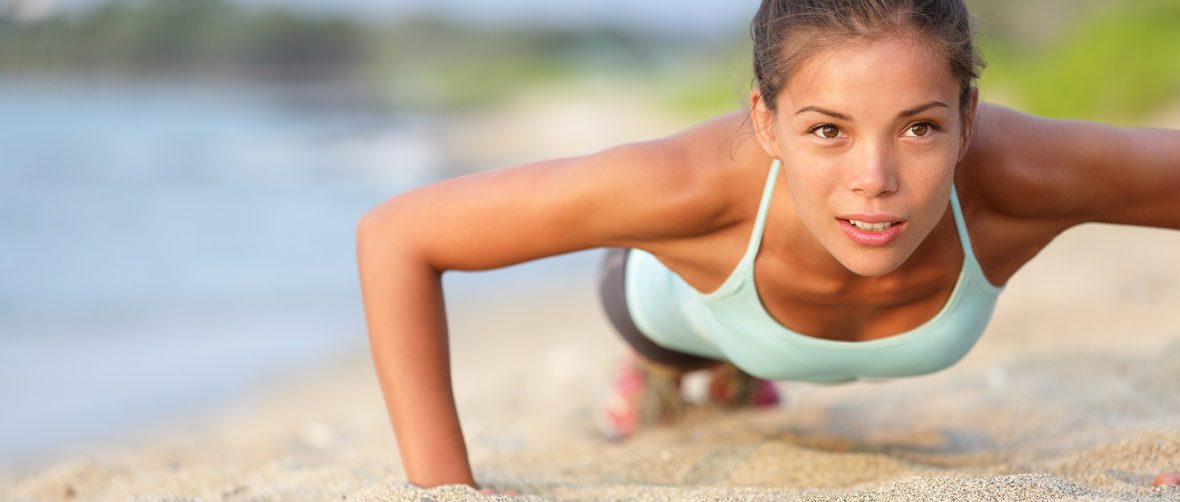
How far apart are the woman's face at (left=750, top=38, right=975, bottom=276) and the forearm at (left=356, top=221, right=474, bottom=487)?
863 mm

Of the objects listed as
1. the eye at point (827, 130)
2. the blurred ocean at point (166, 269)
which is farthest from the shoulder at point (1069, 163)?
the blurred ocean at point (166, 269)

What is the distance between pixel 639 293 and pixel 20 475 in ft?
8.06

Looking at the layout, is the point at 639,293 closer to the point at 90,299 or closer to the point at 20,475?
the point at 20,475

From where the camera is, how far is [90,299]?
27.2ft

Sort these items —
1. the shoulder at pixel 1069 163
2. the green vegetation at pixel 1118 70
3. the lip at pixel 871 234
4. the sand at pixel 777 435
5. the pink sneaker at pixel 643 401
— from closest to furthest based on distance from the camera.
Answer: the lip at pixel 871 234
the shoulder at pixel 1069 163
the sand at pixel 777 435
the pink sneaker at pixel 643 401
the green vegetation at pixel 1118 70

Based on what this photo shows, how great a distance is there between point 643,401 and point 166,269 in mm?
6644

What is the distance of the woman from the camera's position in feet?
6.81

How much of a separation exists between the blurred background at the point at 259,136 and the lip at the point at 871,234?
478 millimetres

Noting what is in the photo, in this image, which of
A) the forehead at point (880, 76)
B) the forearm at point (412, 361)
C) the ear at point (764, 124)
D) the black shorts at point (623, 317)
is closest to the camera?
the forehead at point (880, 76)

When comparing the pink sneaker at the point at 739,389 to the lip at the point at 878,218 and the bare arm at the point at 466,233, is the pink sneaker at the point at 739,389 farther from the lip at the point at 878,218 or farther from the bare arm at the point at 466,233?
the lip at the point at 878,218

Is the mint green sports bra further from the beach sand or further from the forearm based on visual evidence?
the forearm

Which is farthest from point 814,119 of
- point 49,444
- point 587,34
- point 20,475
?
point 587,34

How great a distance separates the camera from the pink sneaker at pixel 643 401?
3.77 m

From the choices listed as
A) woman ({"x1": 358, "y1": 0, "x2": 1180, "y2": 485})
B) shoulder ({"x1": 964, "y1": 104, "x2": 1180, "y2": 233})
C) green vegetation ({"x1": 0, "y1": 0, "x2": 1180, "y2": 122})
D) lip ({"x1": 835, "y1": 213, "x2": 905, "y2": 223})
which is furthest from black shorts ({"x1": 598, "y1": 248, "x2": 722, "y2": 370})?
lip ({"x1": 835, "y1": 213, "x2": 905, "y2": 223})
